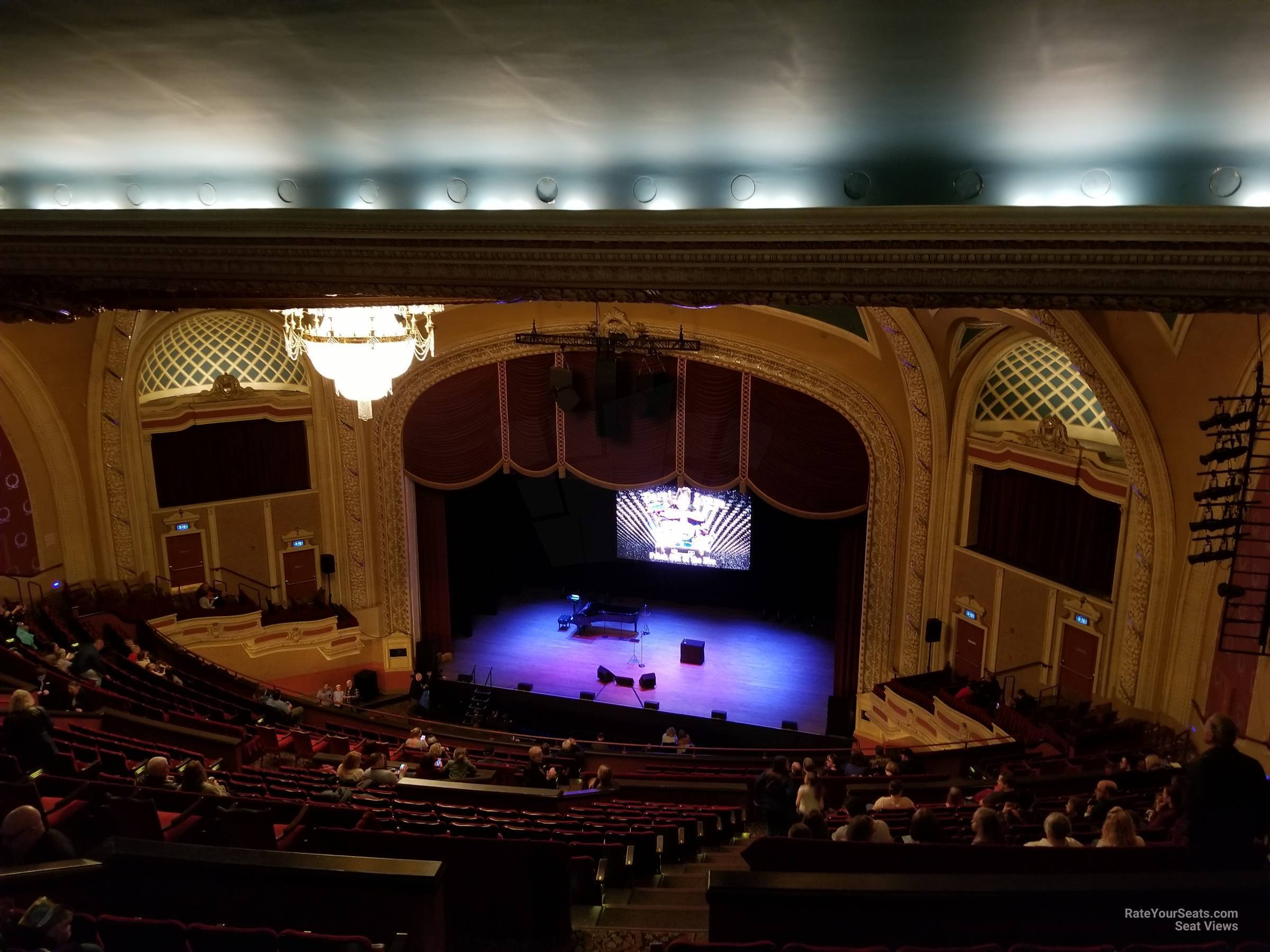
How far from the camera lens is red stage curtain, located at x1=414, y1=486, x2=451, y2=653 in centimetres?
1531

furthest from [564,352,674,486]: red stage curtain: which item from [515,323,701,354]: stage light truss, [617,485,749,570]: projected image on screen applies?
[617,485,749,570]: projected image on screen

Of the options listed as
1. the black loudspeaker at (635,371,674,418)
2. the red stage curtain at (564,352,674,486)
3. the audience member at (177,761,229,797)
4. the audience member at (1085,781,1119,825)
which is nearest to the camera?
the audience member at (177,761,229,797)

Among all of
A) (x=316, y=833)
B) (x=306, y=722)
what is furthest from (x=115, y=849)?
(x=306, y=722)

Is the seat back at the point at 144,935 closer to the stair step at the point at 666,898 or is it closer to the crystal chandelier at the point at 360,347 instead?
the stair step at the point at 666,898

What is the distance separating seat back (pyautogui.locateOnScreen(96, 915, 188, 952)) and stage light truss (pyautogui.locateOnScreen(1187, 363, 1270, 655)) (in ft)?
23.9

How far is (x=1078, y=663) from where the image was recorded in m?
10.6

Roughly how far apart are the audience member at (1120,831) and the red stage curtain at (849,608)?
9323mm

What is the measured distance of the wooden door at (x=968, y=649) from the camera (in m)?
11.9

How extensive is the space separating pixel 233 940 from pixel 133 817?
128 cm

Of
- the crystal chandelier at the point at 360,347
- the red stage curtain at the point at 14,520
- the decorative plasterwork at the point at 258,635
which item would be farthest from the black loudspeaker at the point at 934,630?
the red stage curtain at the point at 14,520

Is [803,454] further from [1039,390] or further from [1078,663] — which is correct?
[1078,663]

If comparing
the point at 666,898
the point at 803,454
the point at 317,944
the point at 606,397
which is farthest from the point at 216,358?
→ the point at 317,944

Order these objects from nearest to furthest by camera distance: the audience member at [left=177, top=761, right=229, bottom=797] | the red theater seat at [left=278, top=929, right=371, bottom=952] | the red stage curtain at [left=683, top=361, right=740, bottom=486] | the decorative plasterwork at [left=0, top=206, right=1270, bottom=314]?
the decorative plasterwork at [left=0, top=206, right=1270, bottom=314] < the red theater seat at [left=278, top=929, right=371, bottom=952] < the audience member at [left=177, top=761, right=229, bottom=797] < the red stage curtain at [left=683, top=361, right=740, bottom=486]

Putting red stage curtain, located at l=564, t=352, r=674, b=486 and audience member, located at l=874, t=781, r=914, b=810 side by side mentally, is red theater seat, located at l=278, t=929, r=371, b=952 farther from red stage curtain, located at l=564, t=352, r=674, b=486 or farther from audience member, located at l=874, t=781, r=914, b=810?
red stage curtain, located at l=564, t=352, r=674, b=486
